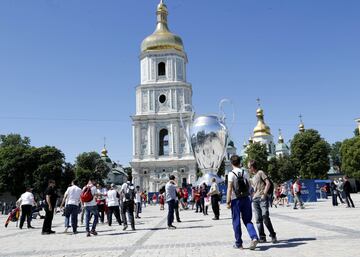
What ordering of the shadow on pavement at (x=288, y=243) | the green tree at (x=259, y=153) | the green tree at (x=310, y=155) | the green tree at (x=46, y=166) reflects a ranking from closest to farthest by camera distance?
the shadow on pavement at (x=288, y=243) < the green tree at (x=46, y=166) < the green tree at (x=310, y=155) < the green tree at (x=259, y=153)

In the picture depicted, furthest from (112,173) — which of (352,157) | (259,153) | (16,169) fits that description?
(352,157)

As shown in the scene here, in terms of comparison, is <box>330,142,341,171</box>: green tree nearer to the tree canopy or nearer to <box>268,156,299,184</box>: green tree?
<box>268,156,299,184</box>: green tree

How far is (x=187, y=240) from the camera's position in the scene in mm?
10070

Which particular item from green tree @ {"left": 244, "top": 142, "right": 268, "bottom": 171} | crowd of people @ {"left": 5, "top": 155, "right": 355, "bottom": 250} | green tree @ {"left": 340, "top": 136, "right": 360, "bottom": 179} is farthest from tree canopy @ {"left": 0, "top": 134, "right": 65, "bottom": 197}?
green tree @ {"left": 340, "top": 136, "right": 360, "bottom": 179}

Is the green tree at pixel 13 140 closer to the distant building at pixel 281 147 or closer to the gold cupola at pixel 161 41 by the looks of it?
the gold cupola at pixel 161 41

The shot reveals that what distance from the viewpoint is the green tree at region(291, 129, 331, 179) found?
210 feet

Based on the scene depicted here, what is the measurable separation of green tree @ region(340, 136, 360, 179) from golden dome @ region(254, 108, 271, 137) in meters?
33.8

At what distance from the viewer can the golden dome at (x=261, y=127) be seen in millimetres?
95438

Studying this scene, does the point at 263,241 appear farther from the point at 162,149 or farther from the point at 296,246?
the point at 162,149

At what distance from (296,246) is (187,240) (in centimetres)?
294

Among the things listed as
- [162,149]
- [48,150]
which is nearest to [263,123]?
[162,149]

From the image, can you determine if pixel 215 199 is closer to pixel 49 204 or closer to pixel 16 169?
pixel 49 204

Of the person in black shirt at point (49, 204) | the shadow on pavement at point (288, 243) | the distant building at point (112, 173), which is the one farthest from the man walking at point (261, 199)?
the distant building at point (112, 173)

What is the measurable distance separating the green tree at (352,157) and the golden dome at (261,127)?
111ft
